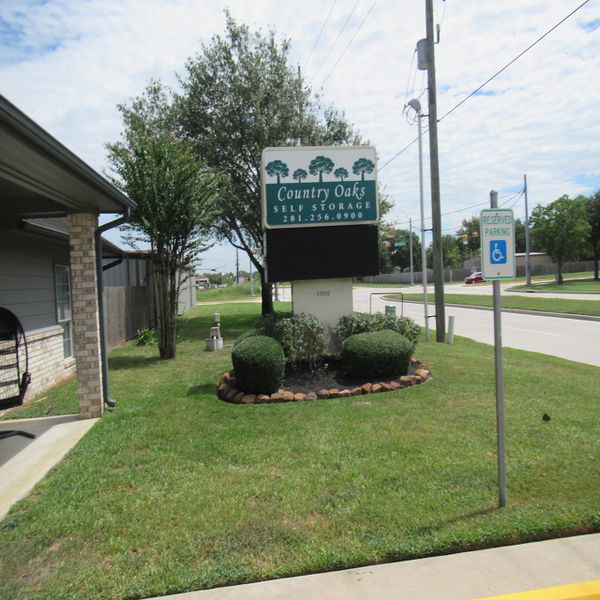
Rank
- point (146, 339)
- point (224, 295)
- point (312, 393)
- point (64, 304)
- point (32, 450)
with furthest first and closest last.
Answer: point (224, 295)
point (146, 339)
point (64, 304)
point (312, 393)
point (32, 450)

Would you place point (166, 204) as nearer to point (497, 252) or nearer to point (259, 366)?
point (259, 366)

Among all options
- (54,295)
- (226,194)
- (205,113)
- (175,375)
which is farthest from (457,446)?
(205,113)

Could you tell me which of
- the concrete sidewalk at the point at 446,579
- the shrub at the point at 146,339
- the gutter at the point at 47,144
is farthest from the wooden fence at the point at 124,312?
the concrete sidewalk at the point at 446,579

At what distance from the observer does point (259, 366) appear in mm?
7031

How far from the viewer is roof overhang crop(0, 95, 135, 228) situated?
361 centimetres

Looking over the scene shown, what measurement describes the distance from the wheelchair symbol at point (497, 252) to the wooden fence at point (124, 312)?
9.36 meters

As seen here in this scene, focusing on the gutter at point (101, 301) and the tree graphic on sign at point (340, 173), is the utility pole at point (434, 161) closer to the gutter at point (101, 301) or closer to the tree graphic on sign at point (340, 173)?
the tree graphic on sign at point (340, 173)

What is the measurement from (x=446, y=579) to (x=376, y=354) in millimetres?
4794

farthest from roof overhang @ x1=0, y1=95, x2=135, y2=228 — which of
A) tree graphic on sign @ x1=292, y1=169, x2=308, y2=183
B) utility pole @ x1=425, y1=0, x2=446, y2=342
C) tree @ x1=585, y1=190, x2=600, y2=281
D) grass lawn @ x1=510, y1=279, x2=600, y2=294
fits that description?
tree @ x1=585, y1=190, x2=600, y2=281

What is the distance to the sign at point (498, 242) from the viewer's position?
3.67 metres

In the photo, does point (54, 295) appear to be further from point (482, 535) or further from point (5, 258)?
point (482, 535)

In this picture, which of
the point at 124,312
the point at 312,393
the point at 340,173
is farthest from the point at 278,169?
the point at 124,312

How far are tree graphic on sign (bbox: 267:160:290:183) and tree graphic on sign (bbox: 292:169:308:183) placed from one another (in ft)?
0.46

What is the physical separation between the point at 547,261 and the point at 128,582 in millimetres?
78080
